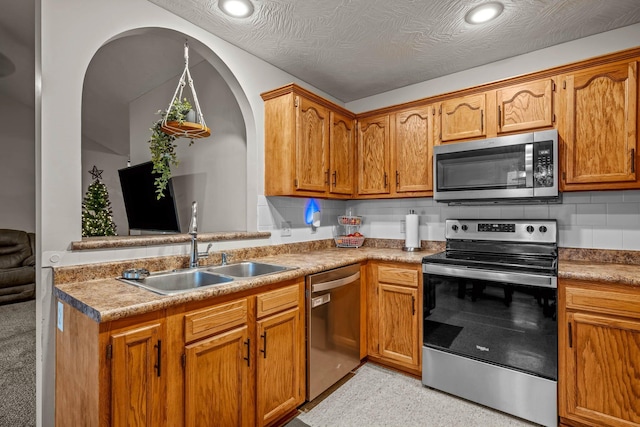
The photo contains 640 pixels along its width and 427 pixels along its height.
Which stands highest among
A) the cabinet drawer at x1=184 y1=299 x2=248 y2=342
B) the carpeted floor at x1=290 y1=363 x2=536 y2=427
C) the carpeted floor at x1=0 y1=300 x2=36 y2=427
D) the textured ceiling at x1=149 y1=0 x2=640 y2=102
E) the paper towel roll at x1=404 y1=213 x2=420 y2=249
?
the textured ceiling at x1=149 y1=0 x2=640 y2=102

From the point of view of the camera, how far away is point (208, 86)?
10.7 feet

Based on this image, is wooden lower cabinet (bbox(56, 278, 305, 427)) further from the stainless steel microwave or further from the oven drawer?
the oven drawer

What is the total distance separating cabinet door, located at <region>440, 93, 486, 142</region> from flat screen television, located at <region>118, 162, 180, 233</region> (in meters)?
2.52

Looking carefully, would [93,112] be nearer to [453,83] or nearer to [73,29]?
[73,29]

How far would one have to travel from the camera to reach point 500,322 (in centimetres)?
202

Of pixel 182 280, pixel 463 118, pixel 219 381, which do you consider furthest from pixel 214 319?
pixel 463 118

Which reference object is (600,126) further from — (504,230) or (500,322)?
(500,322)

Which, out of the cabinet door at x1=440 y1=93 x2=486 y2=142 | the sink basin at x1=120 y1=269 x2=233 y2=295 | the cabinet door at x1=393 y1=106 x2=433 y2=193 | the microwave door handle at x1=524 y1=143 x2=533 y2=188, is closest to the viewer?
the sink basin at x1=120 y1=269 x2=233 y2=295

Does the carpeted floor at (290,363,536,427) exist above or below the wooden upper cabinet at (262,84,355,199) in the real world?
below

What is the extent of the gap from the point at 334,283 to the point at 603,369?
5.24 ft


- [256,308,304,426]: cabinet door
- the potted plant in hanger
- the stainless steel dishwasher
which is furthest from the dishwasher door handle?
the potted plant in hanger

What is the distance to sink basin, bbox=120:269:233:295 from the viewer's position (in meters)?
1.81

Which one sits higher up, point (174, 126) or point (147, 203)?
point (174, 126)

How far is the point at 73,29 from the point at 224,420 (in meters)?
2.15
